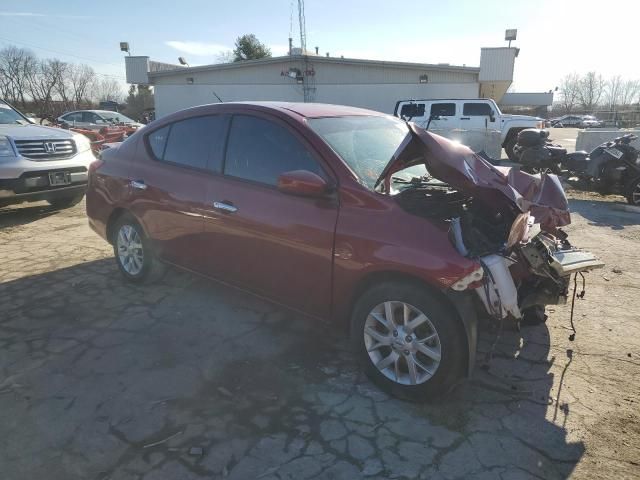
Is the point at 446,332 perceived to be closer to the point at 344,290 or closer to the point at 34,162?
the point at 344,290

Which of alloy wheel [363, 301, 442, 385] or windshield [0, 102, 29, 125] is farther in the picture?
windshield [0, 102, 29, 125]

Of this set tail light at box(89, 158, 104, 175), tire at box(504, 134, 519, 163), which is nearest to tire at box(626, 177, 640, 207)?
tire at box(504, 134, 519, 163)

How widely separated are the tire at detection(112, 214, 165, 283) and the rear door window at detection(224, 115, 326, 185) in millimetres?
1379

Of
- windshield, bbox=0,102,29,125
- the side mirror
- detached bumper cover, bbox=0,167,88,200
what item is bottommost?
detached bumper cover, bbox=0,167,88,200

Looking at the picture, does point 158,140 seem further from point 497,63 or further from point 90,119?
point 497,63

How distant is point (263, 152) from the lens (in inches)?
137

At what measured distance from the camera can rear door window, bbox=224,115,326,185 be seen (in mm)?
3250

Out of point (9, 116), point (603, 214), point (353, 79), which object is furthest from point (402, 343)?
point (353, 79)

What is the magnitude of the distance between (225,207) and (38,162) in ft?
16.2

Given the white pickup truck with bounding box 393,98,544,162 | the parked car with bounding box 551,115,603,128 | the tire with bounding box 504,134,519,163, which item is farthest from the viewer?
the parked car with bounding box 551,115,603,128

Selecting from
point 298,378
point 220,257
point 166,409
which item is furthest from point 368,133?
point 166,409

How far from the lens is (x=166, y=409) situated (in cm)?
279

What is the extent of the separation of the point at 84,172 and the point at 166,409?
6.09 m

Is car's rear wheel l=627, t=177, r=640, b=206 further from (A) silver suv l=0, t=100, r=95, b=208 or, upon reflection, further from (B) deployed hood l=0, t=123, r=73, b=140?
(B) deployed hood l=0, t=123, r=73, b=140
